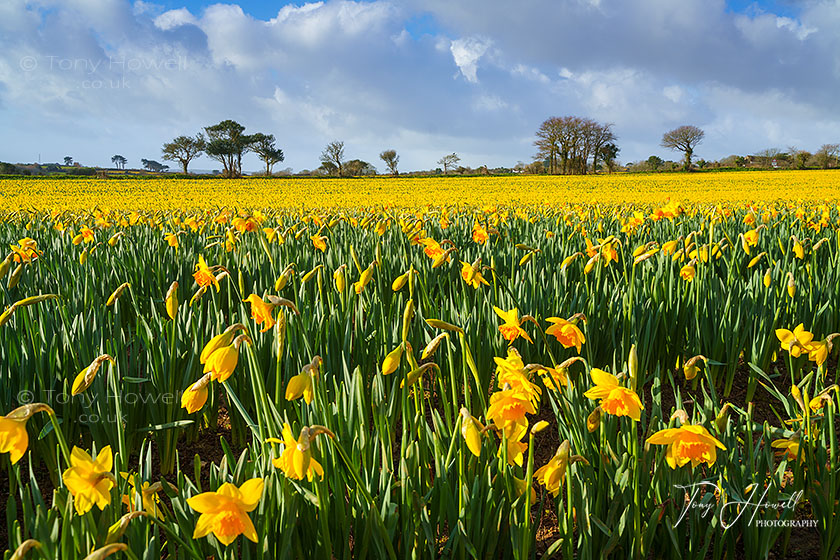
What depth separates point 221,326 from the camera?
2.13 m

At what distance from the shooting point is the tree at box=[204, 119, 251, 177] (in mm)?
60469

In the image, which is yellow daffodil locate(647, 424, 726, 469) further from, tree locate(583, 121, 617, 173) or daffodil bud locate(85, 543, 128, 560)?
tree locate(583, 121, 617, 173)

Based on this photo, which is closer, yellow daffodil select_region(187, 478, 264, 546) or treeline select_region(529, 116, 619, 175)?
yellow daffodil select_region(187, 478, 264, 546)

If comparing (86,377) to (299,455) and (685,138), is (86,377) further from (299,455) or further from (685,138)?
(685,138)

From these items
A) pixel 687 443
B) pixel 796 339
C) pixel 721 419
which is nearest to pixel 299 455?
pixel 687 443

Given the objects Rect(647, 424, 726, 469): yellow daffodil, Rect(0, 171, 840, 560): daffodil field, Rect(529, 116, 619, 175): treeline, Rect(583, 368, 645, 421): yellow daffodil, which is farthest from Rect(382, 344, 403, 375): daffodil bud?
Rect(529, 116, 619, 175): treeline

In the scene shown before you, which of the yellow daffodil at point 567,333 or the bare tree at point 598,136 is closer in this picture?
the yellow daffodil at point 567,333

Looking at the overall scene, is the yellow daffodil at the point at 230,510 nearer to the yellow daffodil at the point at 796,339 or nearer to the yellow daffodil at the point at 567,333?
the yellow daffodil at the point at 567,333

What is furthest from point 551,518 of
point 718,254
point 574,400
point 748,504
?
point 718,254

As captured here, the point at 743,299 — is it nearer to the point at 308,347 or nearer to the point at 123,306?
the point at 308,347

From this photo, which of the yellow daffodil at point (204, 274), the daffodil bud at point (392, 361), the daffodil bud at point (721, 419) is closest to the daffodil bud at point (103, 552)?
the daffodil bud at point (392, 361)

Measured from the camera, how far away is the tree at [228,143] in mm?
60469

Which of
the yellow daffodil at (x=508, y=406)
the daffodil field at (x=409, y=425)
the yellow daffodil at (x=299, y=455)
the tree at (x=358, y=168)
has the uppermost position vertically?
the tree at (x=358, y=168)

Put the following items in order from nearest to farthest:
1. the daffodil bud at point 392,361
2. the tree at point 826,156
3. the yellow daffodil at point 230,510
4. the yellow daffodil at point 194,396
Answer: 1. the yellow daffodil at point 230,510
2. the yellow daffodil at point 194,396
3. the daffodil bud at point 392,361
4. the tree at point 826,156
